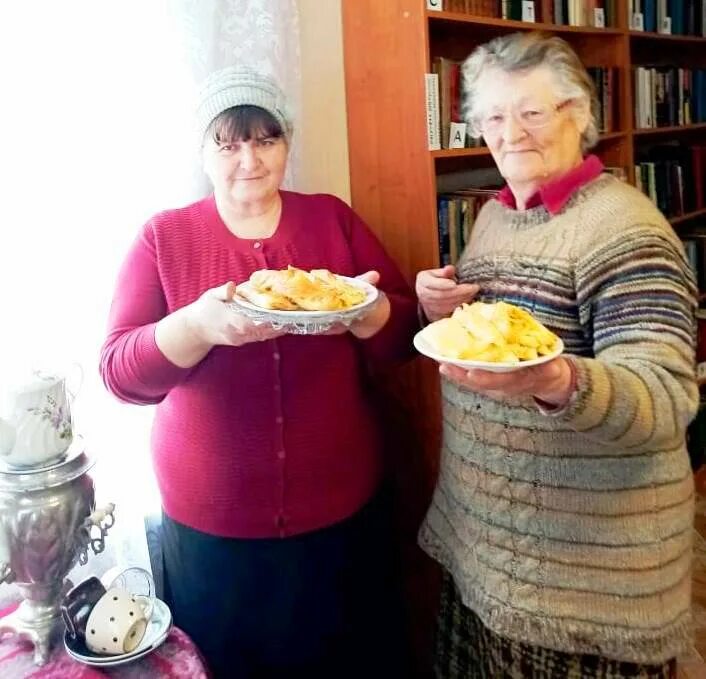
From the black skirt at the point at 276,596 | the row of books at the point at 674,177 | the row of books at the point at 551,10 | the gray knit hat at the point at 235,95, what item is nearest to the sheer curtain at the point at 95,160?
the gray knit hat at the point at 235,95

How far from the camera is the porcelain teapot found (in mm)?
1183

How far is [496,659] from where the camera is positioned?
1281 millimetres

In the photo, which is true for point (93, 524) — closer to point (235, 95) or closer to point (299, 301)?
point (299, 301)

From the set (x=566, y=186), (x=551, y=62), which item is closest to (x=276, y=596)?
(x=566, y=186)

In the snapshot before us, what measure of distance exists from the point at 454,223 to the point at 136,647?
3.71 ft

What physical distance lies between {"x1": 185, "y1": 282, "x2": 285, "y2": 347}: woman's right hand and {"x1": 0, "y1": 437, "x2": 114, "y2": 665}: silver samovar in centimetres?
29

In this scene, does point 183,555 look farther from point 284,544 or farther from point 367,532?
point 367,532

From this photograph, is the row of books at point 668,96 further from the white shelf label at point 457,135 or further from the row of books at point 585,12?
the white shelf label at point 457,135

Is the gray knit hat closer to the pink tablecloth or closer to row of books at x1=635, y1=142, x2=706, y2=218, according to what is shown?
the pink tablecloth

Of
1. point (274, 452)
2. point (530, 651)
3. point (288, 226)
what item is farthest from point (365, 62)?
point (530, 651)

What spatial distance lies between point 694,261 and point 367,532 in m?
2.12

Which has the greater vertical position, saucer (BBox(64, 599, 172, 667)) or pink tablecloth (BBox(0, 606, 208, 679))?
saucer (BBox(64, 599, 172, 667))

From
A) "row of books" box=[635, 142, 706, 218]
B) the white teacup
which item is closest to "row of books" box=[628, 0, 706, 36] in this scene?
"row of books" box=[635, 142, 706, 218]

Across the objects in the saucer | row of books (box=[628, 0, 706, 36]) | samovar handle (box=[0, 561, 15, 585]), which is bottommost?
the saucer
